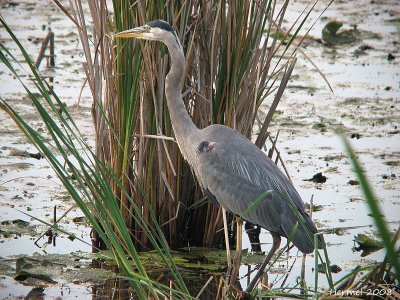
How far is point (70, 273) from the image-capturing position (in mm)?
4305

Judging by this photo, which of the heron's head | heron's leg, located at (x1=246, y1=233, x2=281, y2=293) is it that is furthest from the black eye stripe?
heron's leg, located at (x1=246, y1=233, x2=281, y2=293)

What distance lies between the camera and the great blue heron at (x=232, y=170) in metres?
4.15

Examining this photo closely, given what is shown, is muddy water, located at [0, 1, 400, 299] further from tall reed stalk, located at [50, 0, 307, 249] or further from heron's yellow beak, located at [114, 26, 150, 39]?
heron's yellow beak, located at [114, 26, 150, 39]

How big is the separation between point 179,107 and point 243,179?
1.85ft

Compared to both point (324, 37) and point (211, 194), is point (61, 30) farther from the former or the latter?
point (211, 194)

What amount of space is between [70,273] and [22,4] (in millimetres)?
7739

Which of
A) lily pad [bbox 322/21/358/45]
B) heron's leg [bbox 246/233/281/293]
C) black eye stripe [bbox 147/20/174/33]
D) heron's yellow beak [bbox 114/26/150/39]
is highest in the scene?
black eye stripe [bbox 147/20/174/33]

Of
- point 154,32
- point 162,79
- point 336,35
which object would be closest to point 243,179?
point 162,79

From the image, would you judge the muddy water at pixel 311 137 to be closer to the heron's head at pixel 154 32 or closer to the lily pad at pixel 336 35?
the lily pad at pixel 336 35

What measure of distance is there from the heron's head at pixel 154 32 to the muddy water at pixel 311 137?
138 centimetres

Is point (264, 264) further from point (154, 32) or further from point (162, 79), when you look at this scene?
point (154, 32)

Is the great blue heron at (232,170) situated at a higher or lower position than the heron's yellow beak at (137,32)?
lower

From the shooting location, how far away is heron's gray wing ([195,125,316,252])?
4.19 meters

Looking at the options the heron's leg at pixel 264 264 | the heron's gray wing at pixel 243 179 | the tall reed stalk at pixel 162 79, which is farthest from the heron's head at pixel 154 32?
the heron's leg at pixel 264 264
